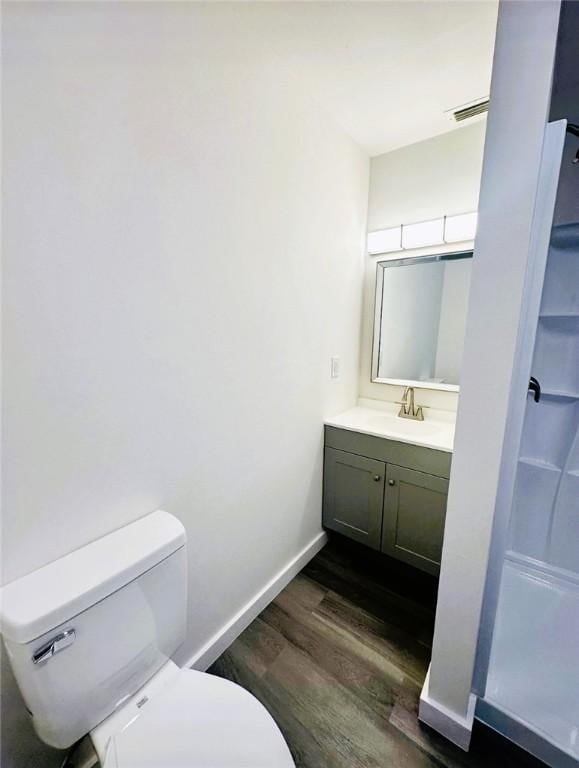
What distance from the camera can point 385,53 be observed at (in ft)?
4.00

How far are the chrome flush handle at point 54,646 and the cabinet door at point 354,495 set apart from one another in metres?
1.38

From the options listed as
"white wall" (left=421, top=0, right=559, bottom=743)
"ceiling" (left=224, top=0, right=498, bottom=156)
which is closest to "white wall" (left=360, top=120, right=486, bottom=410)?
"ceiling" (left=224, top=0, right=498, bottom=156)

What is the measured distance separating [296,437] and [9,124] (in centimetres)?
Answer: 142

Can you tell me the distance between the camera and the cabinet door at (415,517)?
60.1 inches

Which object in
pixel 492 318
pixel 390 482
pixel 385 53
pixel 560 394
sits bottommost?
pixel 390 482

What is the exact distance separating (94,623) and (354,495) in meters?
1.37

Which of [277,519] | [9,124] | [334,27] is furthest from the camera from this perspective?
[277,519]

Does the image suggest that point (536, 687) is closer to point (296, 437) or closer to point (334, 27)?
point (296, 437)

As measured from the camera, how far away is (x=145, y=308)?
91 cm

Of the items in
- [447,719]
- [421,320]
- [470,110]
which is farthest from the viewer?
[421,320]

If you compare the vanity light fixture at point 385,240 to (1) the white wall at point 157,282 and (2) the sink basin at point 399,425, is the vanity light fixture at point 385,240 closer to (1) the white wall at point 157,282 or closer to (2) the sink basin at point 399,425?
(1) the white wall at point 157,282

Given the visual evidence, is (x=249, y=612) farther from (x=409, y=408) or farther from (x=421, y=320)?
(x=421, y=320)

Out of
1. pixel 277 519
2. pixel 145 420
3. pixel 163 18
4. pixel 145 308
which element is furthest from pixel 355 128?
pixel 277 519

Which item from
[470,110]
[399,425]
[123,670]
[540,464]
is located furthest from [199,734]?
[470,110]
